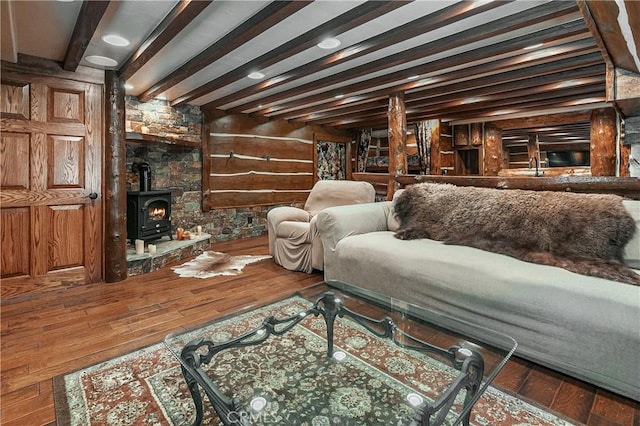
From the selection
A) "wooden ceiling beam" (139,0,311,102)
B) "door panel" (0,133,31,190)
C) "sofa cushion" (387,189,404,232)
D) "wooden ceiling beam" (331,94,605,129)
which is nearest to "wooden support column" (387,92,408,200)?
"sofa cushion" (387,189,404,232)

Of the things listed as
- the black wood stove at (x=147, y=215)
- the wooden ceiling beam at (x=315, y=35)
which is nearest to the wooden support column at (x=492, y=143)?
the wooden ceiling beam at (x=315, y=35)

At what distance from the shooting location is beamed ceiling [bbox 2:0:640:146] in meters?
2.23

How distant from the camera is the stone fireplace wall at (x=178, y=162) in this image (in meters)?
4.61

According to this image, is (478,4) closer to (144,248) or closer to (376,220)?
(376,220)

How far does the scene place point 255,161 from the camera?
617cm

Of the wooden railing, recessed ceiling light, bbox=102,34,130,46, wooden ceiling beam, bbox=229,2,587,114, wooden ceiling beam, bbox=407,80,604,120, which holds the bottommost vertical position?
the wooden railing

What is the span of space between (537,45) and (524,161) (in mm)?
7131

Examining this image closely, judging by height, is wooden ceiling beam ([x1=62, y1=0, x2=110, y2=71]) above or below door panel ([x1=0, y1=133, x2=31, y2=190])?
above

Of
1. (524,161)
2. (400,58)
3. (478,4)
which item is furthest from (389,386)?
(524,161)

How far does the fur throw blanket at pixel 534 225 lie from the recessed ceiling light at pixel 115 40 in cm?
286

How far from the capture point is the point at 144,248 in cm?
400

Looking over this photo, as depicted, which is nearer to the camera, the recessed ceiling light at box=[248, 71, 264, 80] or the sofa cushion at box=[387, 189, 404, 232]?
the sofa cushion at box=[387, 189, 404, 232]

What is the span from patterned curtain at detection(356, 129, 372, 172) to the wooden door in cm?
580

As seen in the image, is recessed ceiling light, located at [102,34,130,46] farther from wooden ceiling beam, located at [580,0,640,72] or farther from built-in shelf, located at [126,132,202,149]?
wooden ceiling beam, located at [580,0,640,72]
